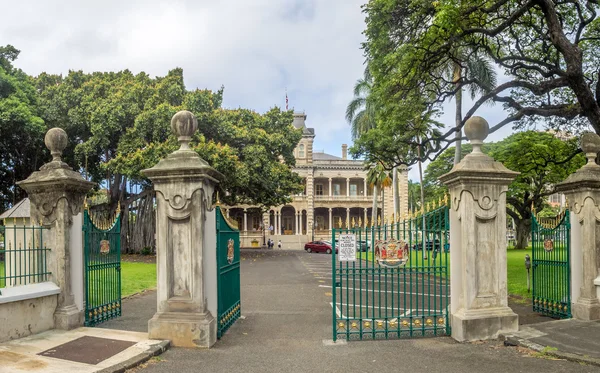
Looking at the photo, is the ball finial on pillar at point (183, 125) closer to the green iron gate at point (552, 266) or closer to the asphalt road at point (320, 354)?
the asphalt road at point (320, 354)

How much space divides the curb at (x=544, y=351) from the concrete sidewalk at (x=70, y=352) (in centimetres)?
512

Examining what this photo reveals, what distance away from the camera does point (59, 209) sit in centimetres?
→ 826

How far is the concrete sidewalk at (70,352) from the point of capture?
6.00 meters

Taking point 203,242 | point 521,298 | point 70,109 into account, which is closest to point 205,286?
point 203,242

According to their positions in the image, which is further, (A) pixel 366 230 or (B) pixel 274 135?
(B) pixel 274 135

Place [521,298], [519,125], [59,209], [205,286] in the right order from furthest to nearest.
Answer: [519,125]
[521,298]
[59,209]
[205,286]

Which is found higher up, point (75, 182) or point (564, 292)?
point (75, 182)

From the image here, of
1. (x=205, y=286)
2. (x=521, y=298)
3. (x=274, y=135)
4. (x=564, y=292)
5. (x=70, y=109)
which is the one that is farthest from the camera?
(x=274, y=135)

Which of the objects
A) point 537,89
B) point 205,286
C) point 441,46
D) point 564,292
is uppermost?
point 441,46

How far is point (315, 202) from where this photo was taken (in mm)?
61094

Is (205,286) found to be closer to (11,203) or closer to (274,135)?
(274,135)

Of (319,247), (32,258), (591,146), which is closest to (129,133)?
(32,258)

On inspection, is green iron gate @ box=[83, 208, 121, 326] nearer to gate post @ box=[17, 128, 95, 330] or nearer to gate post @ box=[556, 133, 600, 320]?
gate post @ box=[17, 128, 95, 330]

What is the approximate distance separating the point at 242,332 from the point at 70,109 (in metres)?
23.8
